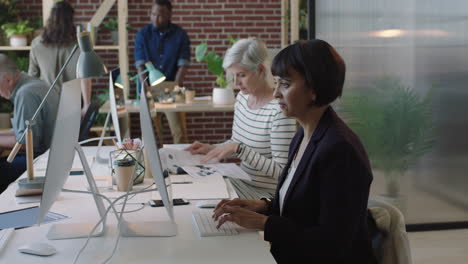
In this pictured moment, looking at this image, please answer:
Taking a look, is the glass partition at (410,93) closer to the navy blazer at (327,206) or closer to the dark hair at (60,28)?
the navy blazer at (327,206)

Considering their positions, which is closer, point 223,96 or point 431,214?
point 431,214

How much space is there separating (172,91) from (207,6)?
2022 mm

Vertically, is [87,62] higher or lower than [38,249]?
higher

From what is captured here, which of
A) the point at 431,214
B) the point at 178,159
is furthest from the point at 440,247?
the point at 178,159

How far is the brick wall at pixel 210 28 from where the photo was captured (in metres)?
7.37

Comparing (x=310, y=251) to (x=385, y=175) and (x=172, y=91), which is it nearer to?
(x=385, y=175)

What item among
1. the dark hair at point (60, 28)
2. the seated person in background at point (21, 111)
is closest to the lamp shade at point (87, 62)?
the seated person in background at point (21, 111)

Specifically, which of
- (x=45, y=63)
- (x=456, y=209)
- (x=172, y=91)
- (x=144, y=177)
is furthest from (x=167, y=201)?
(x=172, y=91)

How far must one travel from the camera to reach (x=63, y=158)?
1.64 meters

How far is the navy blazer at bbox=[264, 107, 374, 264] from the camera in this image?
5.55 ft

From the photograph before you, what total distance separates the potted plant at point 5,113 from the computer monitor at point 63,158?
4630 millimetres

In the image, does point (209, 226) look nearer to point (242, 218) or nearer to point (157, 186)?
point (242, 218)

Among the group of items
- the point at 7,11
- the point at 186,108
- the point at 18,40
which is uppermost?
the point at 7,11

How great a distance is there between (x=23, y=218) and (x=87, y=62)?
569 mm
